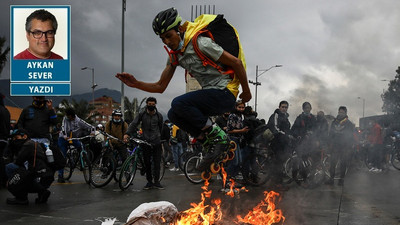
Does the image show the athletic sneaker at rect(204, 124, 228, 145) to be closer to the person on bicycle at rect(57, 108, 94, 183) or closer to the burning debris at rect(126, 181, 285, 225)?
the burning debris at rect(126, 181, 285, 225)

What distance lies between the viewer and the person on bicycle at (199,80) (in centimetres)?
277

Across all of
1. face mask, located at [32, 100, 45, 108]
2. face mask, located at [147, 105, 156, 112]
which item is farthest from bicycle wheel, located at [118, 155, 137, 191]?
face mask, located at [32, 100, 45, 108]

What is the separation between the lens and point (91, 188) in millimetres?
8500

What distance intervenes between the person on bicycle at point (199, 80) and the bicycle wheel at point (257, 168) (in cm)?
571

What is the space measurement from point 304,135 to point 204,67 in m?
6.69

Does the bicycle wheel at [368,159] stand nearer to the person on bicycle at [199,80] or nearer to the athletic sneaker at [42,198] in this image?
the athletic sneaker at [42,198]

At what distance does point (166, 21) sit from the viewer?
2.74 metres

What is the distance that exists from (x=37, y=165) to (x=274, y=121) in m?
5.03

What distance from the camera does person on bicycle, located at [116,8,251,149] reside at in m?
2.77

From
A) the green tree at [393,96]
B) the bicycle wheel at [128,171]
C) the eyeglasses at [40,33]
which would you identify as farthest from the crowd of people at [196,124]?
the eyeglasses at [40,33]

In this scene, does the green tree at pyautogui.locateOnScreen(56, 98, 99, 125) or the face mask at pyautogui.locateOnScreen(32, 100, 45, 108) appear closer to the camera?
the face mask at pyautogui.locateOnScreen(32, 100, 45, 108)

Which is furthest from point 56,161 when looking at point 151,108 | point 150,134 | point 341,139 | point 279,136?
point 341,139

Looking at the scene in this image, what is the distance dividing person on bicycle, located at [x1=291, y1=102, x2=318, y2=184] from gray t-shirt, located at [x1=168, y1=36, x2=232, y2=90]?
6.32m

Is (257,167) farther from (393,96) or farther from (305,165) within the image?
(393,96)
